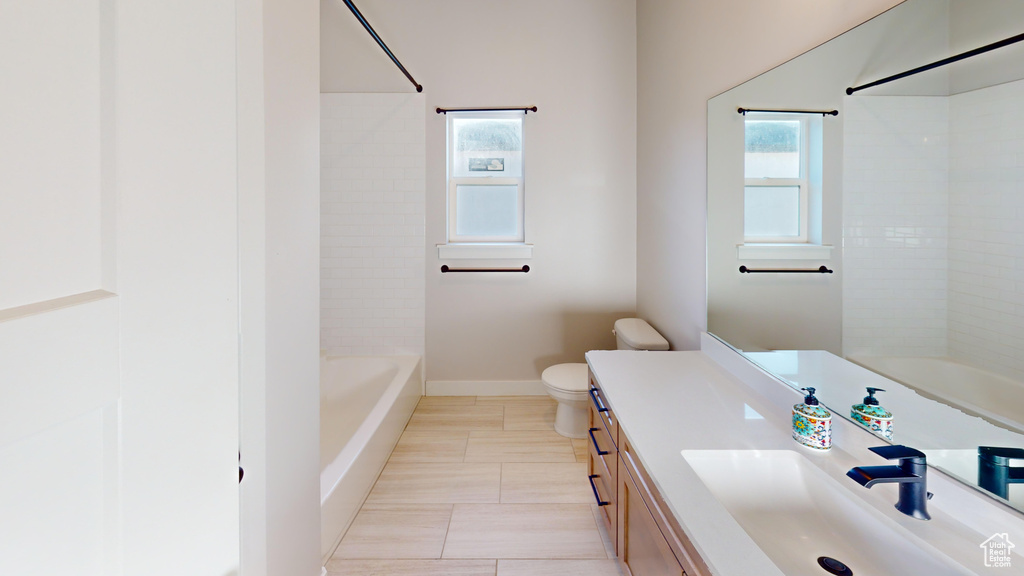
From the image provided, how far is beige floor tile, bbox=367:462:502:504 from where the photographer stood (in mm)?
2223

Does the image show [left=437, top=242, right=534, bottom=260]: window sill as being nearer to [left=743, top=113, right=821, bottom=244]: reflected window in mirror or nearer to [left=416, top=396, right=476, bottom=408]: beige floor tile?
[left=416, top=396, right=476, bottom=408]: beige floor tile

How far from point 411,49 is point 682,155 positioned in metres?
2.09

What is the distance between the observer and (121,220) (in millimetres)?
417

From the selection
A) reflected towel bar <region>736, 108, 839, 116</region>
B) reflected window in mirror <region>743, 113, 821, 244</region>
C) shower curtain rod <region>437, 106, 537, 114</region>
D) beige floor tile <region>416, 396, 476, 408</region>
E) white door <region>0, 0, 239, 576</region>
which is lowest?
beige floor tile <region>416, 396, 476, 408</region>

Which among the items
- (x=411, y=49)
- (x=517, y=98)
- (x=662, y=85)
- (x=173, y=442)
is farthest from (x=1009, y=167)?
(x=411, y=49)

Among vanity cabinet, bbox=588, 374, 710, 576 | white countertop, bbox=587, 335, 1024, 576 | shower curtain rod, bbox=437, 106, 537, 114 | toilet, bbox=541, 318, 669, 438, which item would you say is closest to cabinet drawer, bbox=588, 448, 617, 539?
vanity cabinet, bbox=588, 374, 710, 576

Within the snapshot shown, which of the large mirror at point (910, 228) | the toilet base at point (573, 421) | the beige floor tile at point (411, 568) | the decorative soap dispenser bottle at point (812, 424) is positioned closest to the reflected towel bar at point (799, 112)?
the large mirror at point (910, 228)

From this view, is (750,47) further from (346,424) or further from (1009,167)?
(346,424)

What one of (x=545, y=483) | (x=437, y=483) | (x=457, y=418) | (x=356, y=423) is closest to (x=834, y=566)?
(x=545, y=483)

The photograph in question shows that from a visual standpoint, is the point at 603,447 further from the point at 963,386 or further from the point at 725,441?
the point at 963,386

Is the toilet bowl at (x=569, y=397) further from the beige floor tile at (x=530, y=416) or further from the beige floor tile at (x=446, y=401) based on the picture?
the beige floor tile at (x=446, y=401)

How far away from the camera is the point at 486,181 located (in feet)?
11.4

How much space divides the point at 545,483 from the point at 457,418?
95cm

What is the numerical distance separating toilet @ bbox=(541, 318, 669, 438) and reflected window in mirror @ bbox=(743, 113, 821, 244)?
1.05 m
